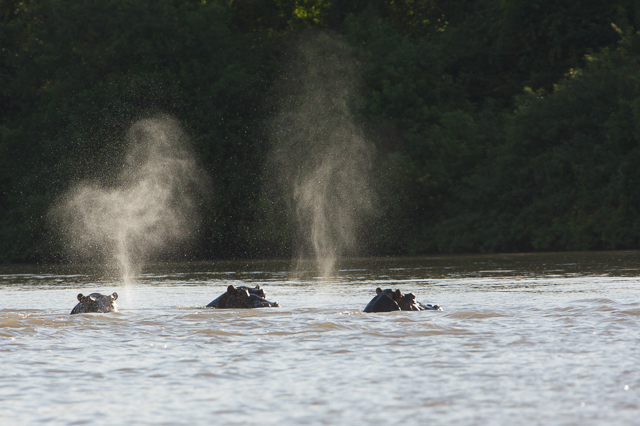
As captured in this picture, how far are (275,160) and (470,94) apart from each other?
1214cm

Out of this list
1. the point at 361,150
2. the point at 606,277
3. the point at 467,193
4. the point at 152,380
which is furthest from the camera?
the point at 361,150

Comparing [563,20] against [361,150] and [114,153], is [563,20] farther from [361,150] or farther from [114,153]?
[114,153]

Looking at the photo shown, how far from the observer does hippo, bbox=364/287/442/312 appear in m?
12.1

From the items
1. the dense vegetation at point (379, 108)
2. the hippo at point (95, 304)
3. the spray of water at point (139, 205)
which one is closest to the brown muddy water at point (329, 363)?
the hippo at point (95, 304)

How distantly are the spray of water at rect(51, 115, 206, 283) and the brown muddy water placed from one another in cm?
2979

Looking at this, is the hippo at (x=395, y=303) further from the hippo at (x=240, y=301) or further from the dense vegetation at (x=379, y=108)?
the dense vegetation at (x=379, y=108)

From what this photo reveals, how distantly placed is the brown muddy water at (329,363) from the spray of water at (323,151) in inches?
1176

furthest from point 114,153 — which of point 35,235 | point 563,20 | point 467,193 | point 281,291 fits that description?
point 281,291

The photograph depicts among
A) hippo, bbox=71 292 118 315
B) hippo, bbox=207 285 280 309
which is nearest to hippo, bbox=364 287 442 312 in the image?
hippo, bbox=207 285 280 309

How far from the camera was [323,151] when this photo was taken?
1794 inches

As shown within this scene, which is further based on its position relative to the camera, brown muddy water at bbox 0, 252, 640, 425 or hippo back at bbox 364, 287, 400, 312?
hippo back at bbox 364, 287, 400, 312

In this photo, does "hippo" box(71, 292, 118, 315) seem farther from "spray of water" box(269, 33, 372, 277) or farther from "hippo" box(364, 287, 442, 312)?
"spray of water" box(269, 33, 372, 277)

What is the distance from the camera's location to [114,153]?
4606 centimetres

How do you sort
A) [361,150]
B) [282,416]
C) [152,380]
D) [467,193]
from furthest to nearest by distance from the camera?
[361,150] → [467,193] → [152,380] → [282,416]
